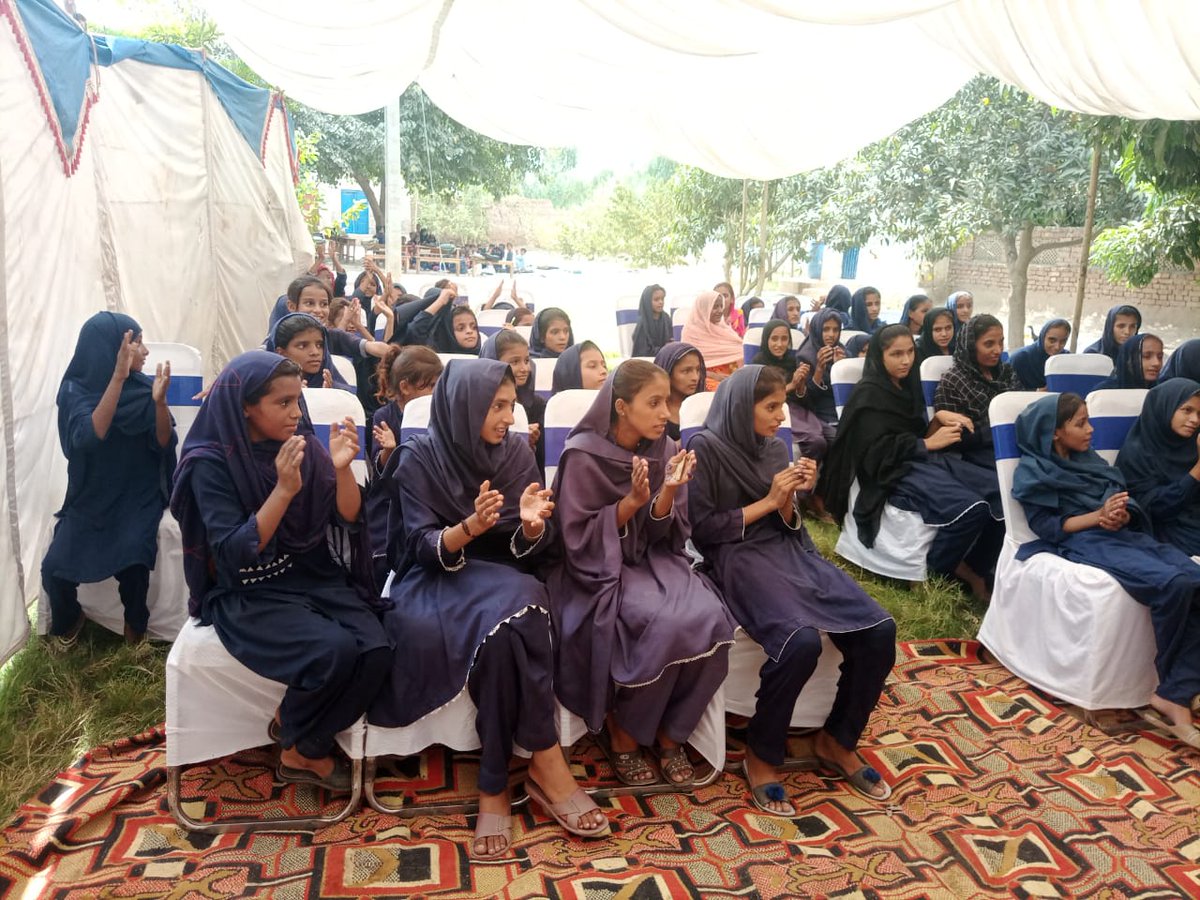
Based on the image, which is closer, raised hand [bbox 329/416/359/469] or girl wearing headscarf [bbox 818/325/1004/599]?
raised hand [bbox 329/416/359/469]

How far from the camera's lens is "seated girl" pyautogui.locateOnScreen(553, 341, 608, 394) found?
467 cm

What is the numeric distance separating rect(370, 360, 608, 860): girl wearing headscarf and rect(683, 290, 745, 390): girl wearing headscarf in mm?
4299

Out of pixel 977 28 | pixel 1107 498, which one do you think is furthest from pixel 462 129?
pixel 1107 498

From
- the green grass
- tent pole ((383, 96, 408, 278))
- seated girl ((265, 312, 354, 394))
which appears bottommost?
the green grass

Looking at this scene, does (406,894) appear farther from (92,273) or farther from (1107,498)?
(92,273)

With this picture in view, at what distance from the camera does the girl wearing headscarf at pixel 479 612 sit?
2602mm

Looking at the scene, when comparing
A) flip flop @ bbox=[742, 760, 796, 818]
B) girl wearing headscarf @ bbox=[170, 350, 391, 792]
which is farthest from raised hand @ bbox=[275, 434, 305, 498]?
flip flop @ bbox=[742, 760, 796, 818]

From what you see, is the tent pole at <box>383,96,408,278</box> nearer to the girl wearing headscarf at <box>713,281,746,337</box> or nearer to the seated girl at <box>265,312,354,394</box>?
the girl wearing headscarf at <box>713,281,746,337</box>

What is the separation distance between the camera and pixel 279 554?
2656 millimetres

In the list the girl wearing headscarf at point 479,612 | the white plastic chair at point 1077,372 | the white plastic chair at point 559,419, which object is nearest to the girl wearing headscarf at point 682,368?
the white plastic chair at point 559,419

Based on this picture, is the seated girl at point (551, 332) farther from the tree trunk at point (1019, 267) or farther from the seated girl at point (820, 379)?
the tree trunk at point (1019, 267)

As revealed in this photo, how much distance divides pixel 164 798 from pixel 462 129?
1589 centimetres

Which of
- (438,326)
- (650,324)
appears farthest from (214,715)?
(650,324)

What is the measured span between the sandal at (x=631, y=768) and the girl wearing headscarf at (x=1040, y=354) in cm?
434
